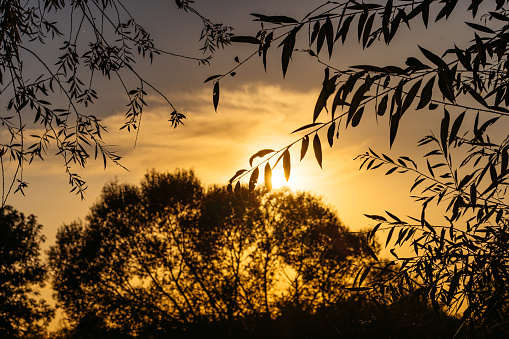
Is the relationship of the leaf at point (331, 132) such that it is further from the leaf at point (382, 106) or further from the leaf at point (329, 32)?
the leaf at point (329, 32)

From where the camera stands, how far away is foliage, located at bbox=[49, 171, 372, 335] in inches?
897

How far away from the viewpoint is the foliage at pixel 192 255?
22.8 m

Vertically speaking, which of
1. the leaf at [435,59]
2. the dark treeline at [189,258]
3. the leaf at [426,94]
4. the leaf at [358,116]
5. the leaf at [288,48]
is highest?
the dark treeline at [189,258]

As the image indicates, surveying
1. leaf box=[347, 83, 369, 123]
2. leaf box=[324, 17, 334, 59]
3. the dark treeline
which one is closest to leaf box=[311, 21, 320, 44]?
leaf box=[324, 17, 334, 59]

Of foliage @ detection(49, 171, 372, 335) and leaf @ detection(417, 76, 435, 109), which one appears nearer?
leaf @ detection(417, 76, 435, 109)

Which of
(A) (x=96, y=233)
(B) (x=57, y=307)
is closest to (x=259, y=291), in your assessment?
(A) (x=96, y=233)

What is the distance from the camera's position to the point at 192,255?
76.9 ft

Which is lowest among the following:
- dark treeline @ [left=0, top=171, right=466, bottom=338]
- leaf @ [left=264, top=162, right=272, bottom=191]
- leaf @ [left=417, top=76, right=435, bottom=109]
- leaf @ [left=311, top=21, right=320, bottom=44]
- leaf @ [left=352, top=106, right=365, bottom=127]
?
leaf @ [left=264, top=162, right=272, bottom=191]

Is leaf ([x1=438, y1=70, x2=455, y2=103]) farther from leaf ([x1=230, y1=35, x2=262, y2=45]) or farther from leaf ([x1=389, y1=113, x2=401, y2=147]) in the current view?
leaf ([x1=230, y1=35, x2=262, y2=45])

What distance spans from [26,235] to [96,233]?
9.69m

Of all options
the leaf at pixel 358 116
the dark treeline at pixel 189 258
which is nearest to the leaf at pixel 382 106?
the leaf at pixel 358 116

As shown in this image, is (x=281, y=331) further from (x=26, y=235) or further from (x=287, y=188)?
(x=26, y=235)

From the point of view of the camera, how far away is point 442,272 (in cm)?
441

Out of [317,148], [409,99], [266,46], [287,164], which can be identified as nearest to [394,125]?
[409,99]
